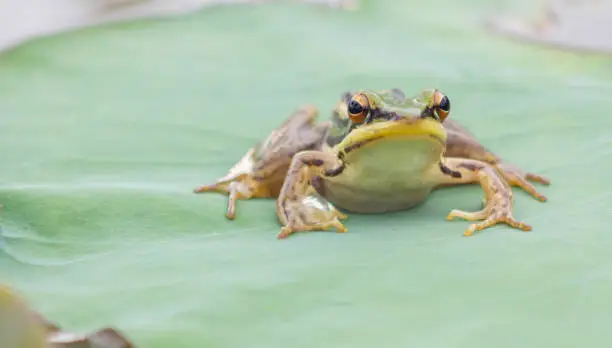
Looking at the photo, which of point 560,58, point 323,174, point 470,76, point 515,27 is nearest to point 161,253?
point 323,174

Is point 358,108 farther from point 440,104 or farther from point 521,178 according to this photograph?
point 521,178

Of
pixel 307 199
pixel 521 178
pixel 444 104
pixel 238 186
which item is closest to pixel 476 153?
pixel 521 178

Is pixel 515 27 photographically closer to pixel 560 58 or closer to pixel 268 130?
pixel 560 58

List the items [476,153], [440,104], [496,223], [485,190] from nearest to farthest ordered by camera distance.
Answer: [496,223] → [440,104] → [485,190] → [476,153]

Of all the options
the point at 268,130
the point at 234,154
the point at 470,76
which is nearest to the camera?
the point at 234,154

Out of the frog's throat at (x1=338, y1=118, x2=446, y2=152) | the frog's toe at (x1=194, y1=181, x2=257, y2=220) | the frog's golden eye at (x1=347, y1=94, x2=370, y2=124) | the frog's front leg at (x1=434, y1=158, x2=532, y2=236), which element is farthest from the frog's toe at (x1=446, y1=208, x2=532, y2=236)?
the frog's toe at (x1=194, y1=181, x2=257, y2=220)

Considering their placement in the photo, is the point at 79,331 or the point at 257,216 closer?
the point at 79,331

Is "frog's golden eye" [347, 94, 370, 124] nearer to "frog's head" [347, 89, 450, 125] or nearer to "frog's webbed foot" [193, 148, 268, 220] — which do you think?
"frog's head" [347, 89, 450, 125]

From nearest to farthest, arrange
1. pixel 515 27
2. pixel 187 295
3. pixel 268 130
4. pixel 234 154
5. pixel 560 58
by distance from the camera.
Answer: pixel 187 295 → pixel 234 154 → pixel 268 130 → pixel 560 58 → pixel 515 27
